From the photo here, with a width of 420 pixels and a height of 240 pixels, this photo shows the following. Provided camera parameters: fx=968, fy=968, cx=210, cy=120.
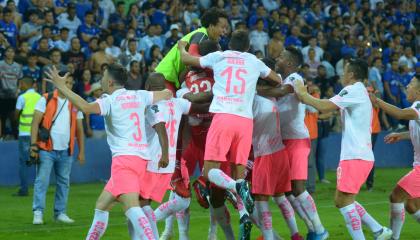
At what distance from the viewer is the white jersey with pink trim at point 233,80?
12.2m

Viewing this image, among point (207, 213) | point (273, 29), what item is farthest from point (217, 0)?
point (207, 213)

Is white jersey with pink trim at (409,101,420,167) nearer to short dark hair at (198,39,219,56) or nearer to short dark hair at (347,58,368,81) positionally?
short dark hair at (347,58,368,81)

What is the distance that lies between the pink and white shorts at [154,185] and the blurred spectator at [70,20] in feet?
46.1

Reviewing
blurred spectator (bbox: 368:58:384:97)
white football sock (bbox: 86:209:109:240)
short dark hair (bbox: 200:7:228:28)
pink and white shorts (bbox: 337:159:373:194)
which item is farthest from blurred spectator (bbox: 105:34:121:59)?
white football sock (bbox: 86:209:109:240)

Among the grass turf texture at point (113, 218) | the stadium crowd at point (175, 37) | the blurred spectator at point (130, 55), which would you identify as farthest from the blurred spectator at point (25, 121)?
the blurred spectator at point (130, 55)

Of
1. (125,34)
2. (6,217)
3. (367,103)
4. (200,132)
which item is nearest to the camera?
(367,103)

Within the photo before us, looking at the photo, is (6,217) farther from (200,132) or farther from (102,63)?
(102,63)

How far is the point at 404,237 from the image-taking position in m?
14.0

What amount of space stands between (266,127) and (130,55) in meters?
12.4

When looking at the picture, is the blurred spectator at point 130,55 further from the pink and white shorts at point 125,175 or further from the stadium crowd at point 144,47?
the pink and white shorts at point 125,175


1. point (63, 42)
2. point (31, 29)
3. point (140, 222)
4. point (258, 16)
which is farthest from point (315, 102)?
point (258, 16)

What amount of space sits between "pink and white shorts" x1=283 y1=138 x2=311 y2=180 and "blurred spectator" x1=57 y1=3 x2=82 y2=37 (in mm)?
13517

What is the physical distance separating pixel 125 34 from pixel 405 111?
1491 centimetres

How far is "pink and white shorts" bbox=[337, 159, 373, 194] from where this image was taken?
1213 centimetres
